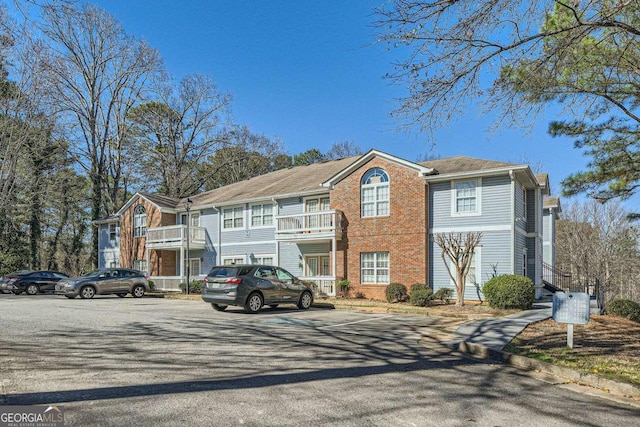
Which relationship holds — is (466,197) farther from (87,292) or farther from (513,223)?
(87,292)

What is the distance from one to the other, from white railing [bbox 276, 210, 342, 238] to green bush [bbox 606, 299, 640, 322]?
1134 centimetres

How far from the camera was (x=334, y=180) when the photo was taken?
23188 millimetres

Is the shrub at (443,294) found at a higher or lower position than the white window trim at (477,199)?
lower

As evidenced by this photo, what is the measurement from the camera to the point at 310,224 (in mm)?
23984

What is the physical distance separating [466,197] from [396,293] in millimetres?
5002

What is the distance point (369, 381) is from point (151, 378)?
2.91 meters

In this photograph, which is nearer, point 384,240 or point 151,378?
point 151,378

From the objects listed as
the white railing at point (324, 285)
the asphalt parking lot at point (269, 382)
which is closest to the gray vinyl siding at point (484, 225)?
the white railing at point (324, 285)

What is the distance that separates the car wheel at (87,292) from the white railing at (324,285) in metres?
10.5

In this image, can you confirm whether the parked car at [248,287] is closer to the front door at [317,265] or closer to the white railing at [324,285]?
the white railing at [324,285]

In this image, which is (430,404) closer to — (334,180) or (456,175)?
(456,175)

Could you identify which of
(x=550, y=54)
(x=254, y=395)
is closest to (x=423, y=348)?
(x=254, y=395)

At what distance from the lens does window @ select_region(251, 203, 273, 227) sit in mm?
26781

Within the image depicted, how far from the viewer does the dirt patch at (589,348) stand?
7.32 meters
